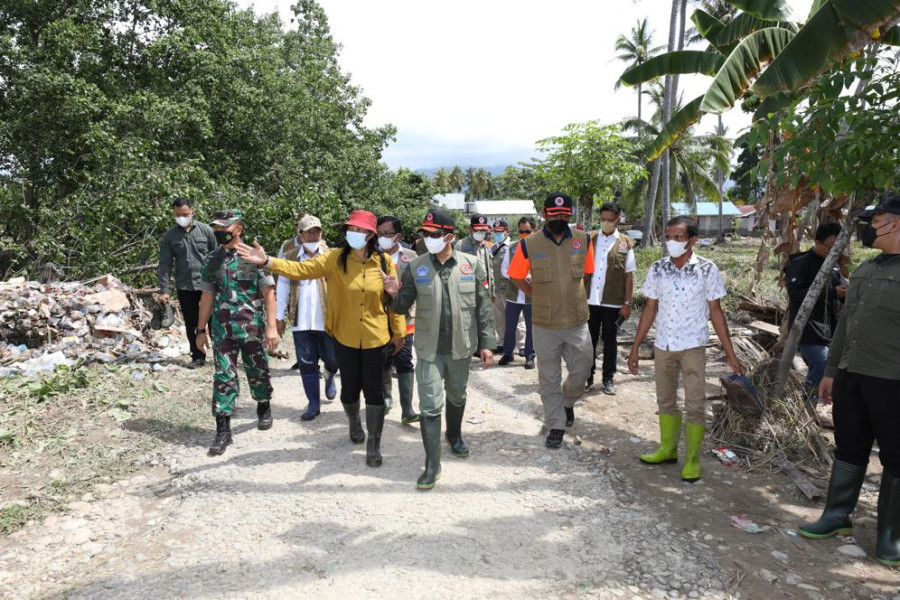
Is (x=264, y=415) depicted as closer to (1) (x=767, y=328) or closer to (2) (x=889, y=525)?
(2) (x=889, y=525)

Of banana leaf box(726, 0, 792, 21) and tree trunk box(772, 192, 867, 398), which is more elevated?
banana leaf box(726, 0, 792, 21)

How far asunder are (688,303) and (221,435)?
3989 mm

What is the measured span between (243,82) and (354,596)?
1426 centimetres

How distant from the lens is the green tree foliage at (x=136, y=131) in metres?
9.54

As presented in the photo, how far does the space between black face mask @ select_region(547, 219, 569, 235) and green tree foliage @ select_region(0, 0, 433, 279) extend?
7.79 m

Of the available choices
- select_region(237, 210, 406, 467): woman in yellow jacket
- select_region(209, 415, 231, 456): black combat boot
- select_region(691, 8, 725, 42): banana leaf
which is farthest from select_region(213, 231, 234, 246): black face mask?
select_region(691, 8, 725, 42): banana leaf

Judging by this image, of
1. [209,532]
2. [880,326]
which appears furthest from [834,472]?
[209,532]

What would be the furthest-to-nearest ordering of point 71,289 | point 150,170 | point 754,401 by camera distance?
point 150,170, point 71,289, point 754,401

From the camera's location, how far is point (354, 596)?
2.81m

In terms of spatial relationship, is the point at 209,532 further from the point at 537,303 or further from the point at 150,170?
the point at 150,170

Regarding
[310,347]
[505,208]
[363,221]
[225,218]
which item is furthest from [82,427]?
[505,208]

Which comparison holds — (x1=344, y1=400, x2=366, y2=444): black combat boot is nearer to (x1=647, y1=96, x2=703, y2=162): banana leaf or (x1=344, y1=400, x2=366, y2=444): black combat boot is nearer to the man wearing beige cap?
the man wearing beige cap

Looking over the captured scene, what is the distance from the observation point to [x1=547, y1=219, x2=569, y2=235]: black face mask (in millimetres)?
4617

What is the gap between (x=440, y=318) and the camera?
406cm
